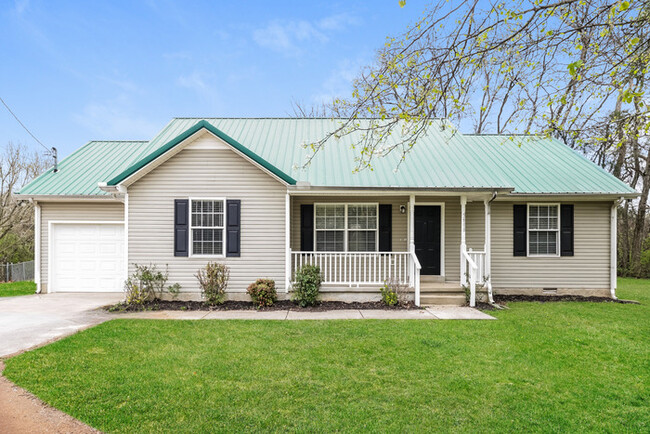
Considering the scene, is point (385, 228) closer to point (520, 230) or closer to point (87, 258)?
point (520, 230)

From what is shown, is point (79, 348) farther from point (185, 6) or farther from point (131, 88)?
point (131, 88)

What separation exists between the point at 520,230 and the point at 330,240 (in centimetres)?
570

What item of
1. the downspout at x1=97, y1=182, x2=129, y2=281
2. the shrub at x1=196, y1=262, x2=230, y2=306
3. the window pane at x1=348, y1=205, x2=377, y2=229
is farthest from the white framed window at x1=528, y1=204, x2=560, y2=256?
the downspout at x1=97, y1=182, x2=129, y2=281

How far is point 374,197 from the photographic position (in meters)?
10.3

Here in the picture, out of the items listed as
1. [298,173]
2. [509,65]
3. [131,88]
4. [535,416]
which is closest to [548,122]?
[509,65]

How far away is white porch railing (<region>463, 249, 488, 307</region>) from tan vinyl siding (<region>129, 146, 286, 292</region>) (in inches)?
191

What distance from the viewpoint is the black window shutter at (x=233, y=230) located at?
9094mm

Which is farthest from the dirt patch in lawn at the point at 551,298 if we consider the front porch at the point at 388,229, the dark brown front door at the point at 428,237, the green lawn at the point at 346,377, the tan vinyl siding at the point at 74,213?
the tan vinyl siding at the point at 74,213

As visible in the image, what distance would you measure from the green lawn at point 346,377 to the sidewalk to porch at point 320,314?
76 cm

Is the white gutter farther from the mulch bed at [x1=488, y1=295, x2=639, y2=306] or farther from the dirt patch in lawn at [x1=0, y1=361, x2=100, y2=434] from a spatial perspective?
the mulch bed at [x1=488, y1=295, x2=639, y2=306]

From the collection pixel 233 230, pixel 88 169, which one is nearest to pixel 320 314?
pixel 233 230

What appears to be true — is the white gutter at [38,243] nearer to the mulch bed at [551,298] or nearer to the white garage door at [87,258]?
the white garage door at [87,258]

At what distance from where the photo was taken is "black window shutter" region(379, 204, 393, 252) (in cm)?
1014

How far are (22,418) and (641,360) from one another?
318 inches
